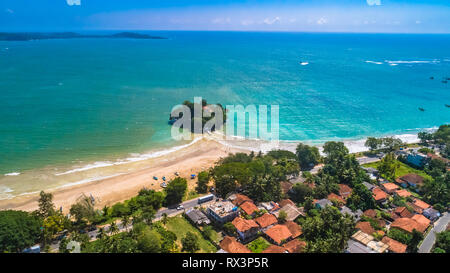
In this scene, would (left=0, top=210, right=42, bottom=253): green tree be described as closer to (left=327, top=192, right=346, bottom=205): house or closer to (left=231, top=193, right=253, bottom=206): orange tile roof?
(left=231, top=193, right=253, bottom=206): orange tile roof

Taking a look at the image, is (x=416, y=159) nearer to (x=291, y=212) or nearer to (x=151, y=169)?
(x=291, y=212)

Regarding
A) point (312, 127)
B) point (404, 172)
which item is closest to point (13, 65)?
point (312, 127)

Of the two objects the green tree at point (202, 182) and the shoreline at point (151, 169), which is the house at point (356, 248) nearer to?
the green tree at point (202, 182)

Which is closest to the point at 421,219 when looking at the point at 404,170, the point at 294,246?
the point at 404,170

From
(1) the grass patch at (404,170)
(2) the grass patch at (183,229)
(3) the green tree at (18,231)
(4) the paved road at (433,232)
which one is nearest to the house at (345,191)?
(4) the paved road at (433,232)

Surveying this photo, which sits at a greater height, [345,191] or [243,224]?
[345,191]

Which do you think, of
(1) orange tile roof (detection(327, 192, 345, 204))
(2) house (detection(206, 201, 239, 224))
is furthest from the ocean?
(2) house (detection(206, 201, 239, 224))
